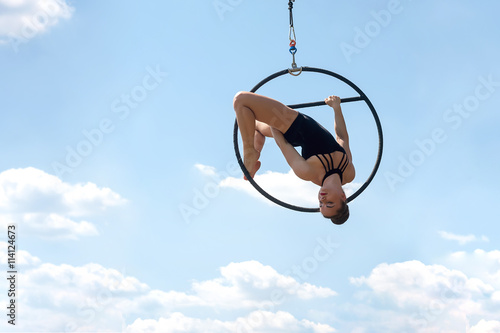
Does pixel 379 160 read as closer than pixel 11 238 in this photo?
Yes

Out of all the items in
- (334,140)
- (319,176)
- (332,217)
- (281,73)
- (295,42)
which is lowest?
(332,217)

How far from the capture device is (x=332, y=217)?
313 inches

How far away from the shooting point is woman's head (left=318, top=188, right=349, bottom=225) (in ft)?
25.7

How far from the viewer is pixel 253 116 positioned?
330 inches

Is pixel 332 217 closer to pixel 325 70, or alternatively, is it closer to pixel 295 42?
pixel 325 70

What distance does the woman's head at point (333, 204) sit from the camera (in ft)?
25.7

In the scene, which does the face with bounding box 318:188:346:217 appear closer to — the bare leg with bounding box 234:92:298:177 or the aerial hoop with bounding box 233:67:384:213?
the aerial hoop with bounding box 233:67:384:213

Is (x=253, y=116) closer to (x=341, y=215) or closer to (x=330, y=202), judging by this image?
(x=330, y=202)

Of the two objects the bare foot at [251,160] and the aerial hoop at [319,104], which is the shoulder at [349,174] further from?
the bare foot at [251,160]

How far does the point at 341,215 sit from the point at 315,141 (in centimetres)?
110

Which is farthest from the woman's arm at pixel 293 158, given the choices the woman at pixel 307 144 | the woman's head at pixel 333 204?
the woman's head at pixel 333 204

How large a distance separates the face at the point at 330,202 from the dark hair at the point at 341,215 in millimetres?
48

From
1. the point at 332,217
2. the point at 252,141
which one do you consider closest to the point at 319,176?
the point at 332,217

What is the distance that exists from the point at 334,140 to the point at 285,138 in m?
0.68
